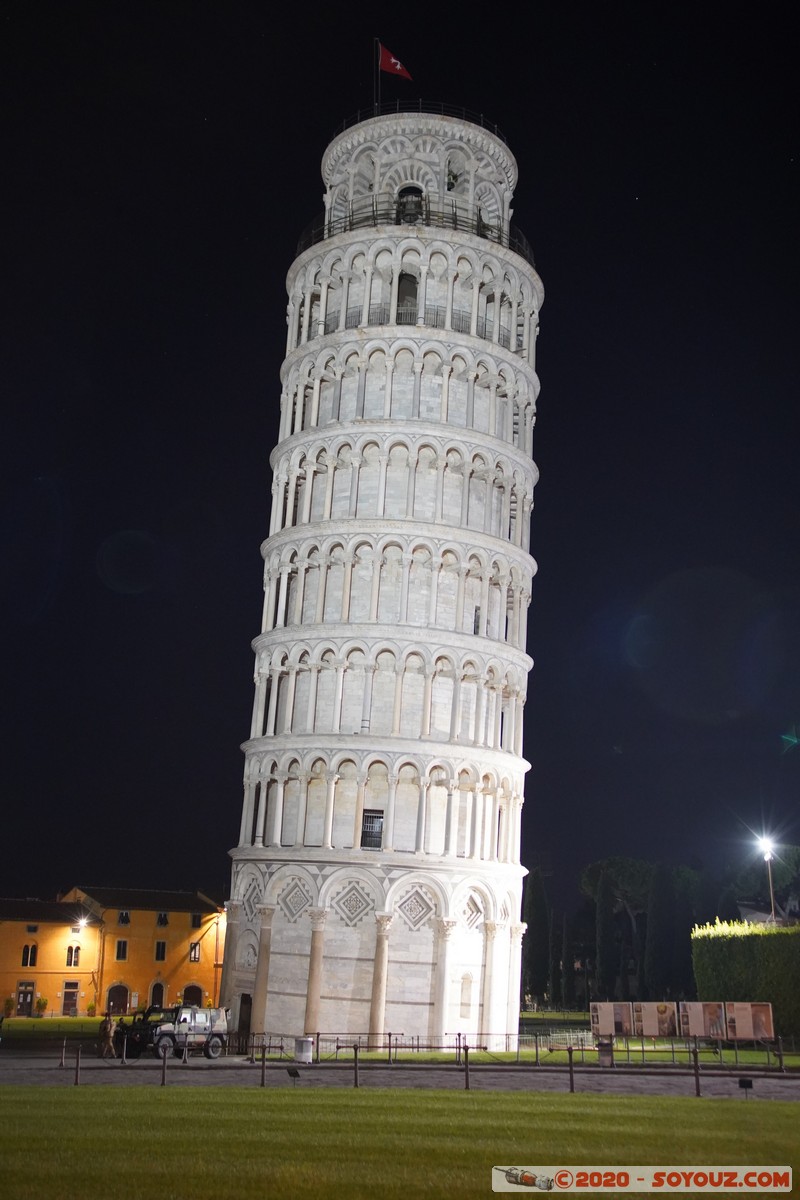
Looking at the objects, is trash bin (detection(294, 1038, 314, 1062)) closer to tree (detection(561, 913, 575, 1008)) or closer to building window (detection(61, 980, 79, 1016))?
building window (detection(61, 980, 79, 1016))

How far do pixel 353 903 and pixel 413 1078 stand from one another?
15.1m

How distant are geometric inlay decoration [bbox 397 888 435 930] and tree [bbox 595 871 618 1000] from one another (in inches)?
1940

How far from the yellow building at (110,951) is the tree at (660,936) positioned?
3315cm

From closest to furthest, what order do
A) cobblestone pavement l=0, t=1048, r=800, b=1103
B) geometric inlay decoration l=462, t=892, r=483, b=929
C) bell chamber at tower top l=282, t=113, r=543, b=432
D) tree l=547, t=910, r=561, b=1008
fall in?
1. cobblestone pavement l=0, t=1048, r=800, b=1103
2. geometric inlay decoration l=462, t=892, r=483, b=929
3. bell chamber at tower top l=282, t=113, r=543, b=432
4. tree l=547, t=910, r=561, b=1008

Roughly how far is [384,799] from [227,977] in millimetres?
10499

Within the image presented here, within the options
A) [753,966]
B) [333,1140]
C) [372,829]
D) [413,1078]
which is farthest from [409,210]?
[333,1140]

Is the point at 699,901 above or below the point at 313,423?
below

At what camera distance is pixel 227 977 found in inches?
1957

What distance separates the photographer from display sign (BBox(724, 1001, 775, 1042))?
136 feet

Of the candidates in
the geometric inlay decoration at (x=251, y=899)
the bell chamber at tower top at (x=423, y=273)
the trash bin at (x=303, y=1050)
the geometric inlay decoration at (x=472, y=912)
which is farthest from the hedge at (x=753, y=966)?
the bell chamber at tower top at (x=423, y=273)

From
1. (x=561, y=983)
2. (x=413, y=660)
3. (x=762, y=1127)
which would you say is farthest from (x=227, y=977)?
(x=561, y=983)

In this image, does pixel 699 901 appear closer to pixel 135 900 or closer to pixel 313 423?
pixel 135 900

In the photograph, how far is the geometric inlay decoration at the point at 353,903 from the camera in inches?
1847

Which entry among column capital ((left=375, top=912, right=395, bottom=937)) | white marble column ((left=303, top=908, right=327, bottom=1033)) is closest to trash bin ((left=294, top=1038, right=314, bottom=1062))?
white marble column ((left=303, top=908, right=327, bottom=1033))
